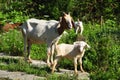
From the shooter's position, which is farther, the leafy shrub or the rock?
the leafy shrub

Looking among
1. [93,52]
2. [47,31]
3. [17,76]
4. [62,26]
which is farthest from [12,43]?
[17,76]

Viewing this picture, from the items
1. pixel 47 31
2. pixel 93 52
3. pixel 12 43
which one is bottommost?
pixel 12 43

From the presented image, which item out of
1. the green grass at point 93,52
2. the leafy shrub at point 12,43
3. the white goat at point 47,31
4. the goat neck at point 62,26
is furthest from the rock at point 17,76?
the leafy shrub at point 12,43

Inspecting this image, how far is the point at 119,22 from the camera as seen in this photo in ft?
68.0

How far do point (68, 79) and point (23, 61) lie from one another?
2.78m

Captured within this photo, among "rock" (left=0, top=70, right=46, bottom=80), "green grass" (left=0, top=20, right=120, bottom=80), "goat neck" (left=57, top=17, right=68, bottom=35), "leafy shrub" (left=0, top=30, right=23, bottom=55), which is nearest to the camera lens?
"green grass" (left=0, top=20, right=120, bottom=80)

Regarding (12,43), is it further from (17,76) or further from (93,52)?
(17,76)

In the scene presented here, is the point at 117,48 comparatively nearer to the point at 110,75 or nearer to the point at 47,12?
the point at 110,75

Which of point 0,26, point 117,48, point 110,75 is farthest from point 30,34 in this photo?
point 0,26

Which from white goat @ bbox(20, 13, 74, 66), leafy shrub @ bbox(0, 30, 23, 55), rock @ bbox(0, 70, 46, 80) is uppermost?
white goat @ bbox(20, 13, 74, 66)

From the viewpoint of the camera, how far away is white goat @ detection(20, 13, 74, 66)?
A: 12254 millimetres

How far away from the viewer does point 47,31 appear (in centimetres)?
1278

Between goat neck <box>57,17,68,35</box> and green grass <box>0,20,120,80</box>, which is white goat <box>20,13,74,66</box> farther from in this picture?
green grass <box>0,20,120,80</box>

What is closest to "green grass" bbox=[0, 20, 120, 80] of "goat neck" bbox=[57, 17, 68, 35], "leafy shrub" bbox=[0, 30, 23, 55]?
"leafy shrub" bbox=[0, 30, 23, 55]
